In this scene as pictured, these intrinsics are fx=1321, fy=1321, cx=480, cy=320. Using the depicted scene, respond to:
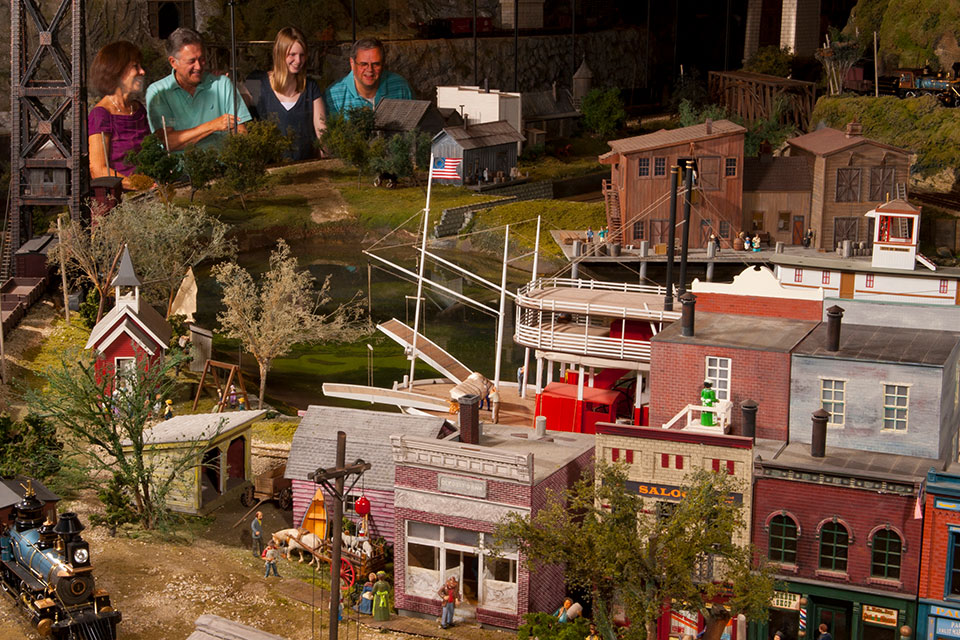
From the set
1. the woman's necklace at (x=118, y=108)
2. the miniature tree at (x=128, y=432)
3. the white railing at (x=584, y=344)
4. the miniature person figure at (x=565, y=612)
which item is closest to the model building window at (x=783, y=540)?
the miniature person figure at (x=565, y=612)

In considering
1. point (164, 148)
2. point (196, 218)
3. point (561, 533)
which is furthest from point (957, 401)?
point (164, 148)

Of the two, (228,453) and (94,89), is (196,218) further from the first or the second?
(94,89)

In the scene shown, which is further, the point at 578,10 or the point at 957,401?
the point at 578,10

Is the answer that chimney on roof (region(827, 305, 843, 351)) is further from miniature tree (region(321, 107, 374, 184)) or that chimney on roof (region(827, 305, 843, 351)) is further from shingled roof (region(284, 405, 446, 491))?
miniature tree (region(321, 107, 374, 184))

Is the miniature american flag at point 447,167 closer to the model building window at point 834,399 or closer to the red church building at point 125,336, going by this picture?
the red church building at point 125,336

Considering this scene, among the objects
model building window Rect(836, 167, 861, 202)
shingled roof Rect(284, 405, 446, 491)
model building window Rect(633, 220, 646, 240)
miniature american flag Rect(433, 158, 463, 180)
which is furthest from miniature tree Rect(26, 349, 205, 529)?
model building window Rect(836, 167, 861, 202)

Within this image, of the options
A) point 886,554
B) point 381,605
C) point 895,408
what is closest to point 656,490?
point 886,554
